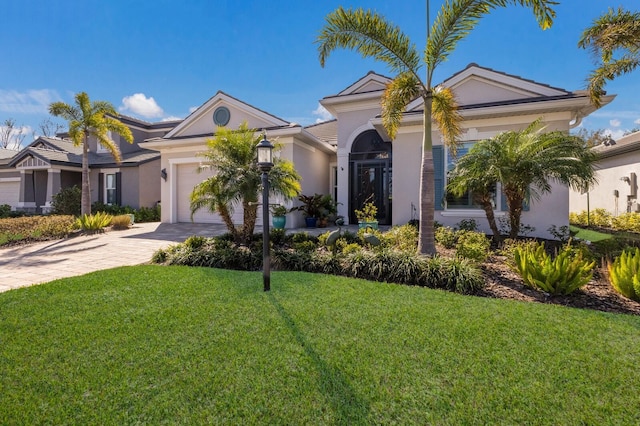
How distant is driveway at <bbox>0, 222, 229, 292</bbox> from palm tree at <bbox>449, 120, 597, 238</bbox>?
8.22 m

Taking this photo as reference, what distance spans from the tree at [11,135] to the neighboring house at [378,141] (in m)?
41.0

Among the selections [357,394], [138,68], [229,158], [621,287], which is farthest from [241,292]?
[138,68]

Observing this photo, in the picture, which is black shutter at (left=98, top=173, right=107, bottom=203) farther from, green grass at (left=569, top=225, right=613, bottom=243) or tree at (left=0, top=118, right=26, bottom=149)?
tree at (left=0, top=118, right=26, bottom=149)

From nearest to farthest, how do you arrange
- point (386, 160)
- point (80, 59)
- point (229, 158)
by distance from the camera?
point (229, 158)
point (386, 160)
point (80, 59)

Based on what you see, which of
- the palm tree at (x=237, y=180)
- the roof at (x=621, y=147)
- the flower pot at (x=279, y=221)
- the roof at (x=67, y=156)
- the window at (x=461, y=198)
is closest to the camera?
the palm tree at (x=237, y=180)

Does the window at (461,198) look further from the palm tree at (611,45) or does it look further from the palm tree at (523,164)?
the palm tree at (611,45)

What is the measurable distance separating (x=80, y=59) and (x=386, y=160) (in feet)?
49.9

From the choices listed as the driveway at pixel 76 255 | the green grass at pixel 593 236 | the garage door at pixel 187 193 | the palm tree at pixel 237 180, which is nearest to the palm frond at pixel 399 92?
the palm tree at pixel 237 180

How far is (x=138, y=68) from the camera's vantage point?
51.5 feet

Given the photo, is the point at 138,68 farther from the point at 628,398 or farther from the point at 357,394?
the point at 628,398

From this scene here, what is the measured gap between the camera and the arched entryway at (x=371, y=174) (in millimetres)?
13500

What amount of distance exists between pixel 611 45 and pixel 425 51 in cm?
494

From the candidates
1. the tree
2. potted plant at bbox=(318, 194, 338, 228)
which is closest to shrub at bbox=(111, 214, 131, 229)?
potted plant at bbox=(318, 194, 338, 228)

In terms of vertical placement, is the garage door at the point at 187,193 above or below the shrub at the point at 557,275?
above
